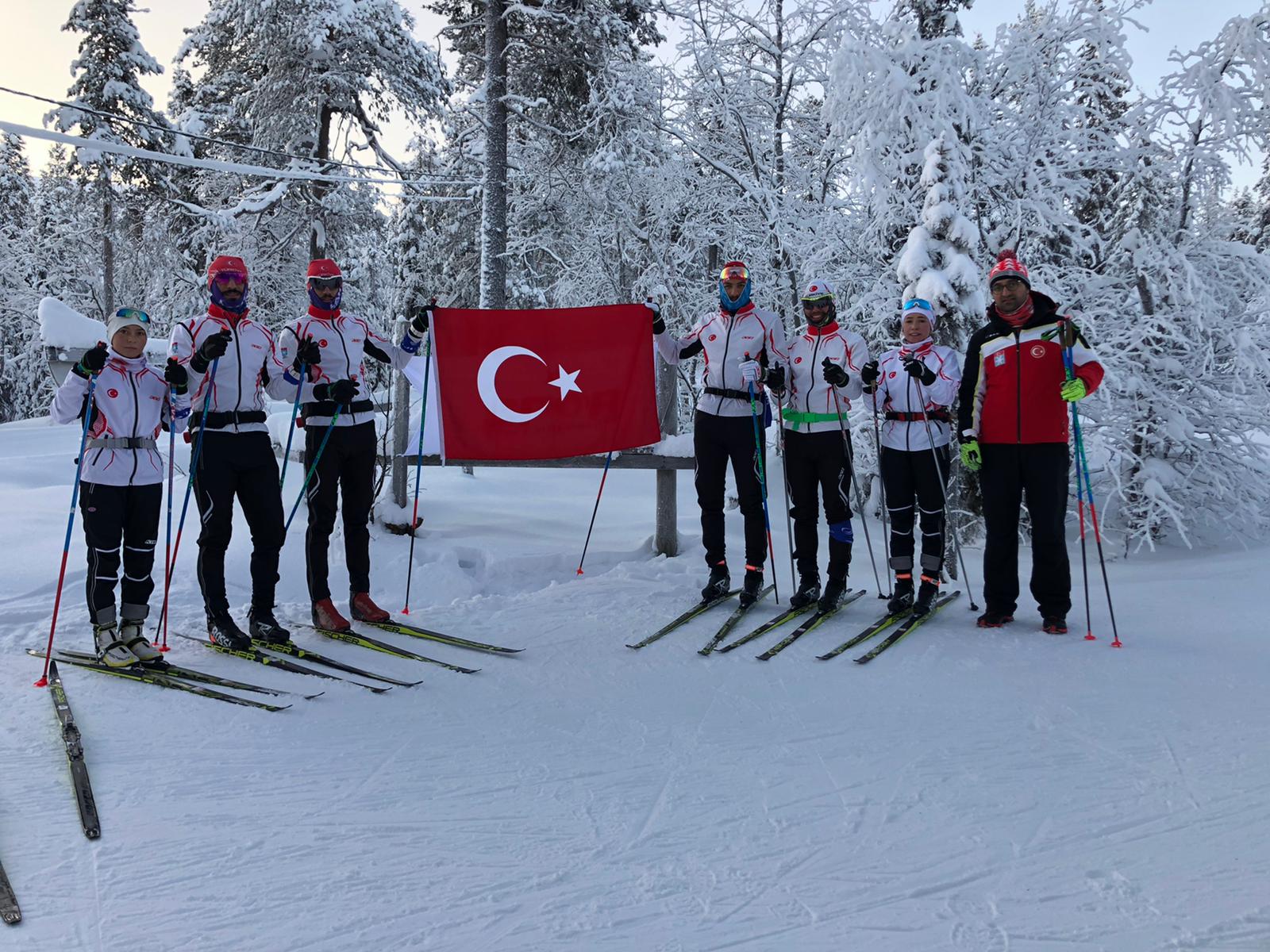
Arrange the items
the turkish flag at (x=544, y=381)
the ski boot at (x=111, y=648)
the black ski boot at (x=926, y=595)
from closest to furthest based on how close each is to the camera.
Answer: the ski boot at (x=111, y=648) → the black ski boot at (x=926, y=595) → the turkish flag at (x=544, y=381)

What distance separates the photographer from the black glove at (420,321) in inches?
216

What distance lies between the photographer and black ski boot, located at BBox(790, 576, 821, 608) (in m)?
5.37

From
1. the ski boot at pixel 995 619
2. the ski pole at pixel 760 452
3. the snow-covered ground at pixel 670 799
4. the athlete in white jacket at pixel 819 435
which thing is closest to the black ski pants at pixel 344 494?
the snow-covered ground at pixel 670 799

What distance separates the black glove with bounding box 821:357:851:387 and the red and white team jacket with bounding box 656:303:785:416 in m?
0.49

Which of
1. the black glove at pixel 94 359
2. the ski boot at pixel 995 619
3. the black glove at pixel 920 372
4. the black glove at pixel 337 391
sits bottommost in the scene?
the ski boot at pixel 995 619

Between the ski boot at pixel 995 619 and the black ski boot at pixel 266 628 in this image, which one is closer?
the black ski boot at pixel 266 628

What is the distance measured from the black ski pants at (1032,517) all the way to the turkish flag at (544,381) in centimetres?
253

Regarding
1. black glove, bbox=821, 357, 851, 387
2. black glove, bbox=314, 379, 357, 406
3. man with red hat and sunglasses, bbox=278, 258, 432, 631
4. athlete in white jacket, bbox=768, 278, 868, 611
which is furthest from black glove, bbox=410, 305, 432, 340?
black glove, bbox=821, 357, 851, 387

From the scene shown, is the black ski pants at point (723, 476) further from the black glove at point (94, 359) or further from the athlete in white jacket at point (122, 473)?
the black glove at point (94, 359)

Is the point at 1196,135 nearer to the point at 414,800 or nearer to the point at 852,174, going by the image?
the point at 852,174

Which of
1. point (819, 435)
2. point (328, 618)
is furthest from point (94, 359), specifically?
point (819, 435)

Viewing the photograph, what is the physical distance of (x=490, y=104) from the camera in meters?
12.6

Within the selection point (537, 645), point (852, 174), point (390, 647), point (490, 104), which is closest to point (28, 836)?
point (390, 647)

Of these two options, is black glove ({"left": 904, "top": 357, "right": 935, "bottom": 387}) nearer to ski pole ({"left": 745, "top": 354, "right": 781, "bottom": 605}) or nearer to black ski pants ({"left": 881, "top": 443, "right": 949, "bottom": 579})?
black ski pants ({"left": 881, "top": 443, "right": 949, "bottom": 579})
